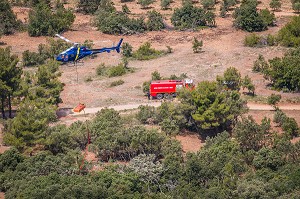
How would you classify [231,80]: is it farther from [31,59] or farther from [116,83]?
[31,59]

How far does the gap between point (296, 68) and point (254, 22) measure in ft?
66.2

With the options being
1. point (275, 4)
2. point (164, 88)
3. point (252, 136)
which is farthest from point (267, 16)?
point (252, 136)

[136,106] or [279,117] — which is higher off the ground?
[279,117]

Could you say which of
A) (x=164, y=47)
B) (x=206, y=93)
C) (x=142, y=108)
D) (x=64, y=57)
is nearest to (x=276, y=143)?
(x=206, y=93)

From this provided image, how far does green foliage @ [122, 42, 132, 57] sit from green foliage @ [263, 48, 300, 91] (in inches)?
640

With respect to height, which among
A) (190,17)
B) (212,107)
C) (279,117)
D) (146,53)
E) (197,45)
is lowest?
(146,53)

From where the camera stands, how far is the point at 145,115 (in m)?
60.6

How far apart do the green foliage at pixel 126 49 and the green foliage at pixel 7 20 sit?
15230mm

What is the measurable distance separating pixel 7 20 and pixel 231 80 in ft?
105

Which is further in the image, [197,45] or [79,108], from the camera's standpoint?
[197,45]

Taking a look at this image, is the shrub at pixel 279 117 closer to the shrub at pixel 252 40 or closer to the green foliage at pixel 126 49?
the shrub at pixel 252 40

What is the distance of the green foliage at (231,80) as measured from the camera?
217 feet

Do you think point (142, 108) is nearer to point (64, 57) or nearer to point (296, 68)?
point (64, 57)

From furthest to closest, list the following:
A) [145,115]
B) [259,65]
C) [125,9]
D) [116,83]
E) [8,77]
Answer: [125,9] → [259,65] → [116,83] → [8,77] → [145,115]
